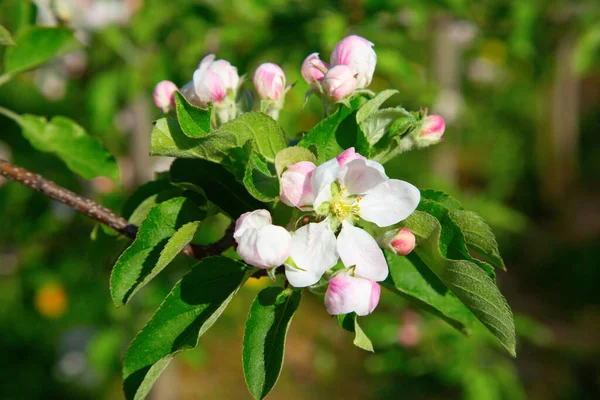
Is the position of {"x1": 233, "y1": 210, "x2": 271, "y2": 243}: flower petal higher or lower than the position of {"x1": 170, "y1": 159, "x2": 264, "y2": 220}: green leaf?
higher

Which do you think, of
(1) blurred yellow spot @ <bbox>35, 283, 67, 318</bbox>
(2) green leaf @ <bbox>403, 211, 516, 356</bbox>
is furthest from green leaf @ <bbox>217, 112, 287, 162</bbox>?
(1) blurred yellow spot @ <bbox>35, 283, 67, 318</bbox>

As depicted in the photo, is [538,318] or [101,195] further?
[538,318]

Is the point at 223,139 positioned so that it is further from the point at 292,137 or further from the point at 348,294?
the point at 292,137

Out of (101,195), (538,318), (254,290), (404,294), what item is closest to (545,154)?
(538,318)

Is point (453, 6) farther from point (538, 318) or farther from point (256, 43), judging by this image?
point (538, 318)

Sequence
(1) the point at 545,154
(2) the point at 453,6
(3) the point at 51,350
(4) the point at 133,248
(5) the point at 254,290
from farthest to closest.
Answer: (1) the point at 545,154, (3) the point at 51,350, (5) the point at 254,290, (2) the point at 453,6, (4) the point at 133,248

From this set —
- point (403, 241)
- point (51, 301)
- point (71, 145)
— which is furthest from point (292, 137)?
point (51, 301)

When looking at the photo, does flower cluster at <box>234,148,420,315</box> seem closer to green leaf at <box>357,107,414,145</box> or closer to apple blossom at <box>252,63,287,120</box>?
green leaf at <box>357,107,414,145</box>
